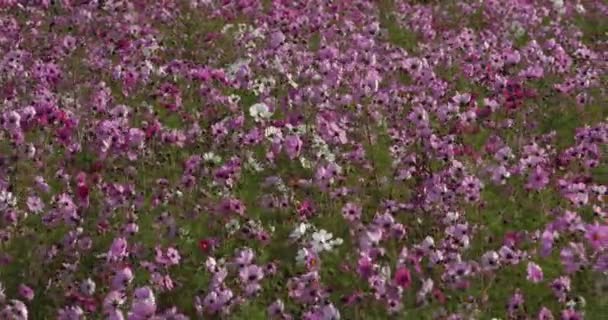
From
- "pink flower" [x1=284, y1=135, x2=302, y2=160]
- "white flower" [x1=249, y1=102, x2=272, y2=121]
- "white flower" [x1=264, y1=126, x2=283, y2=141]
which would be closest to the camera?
"pink flower" [x1=284, y1=135, x2=302, y2=160]

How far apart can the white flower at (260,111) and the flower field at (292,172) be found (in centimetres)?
2

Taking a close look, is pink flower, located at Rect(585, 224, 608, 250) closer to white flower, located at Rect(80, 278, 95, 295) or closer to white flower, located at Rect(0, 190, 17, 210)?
white flower, located at Rect(80, 278, 95, 295)

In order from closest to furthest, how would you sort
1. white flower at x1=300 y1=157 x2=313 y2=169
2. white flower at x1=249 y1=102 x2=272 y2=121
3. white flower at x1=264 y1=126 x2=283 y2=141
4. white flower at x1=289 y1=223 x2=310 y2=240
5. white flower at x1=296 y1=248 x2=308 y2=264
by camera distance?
white flower at x1=296 y1=248 x2=308 y2=264
white flower at x1=289 y1=223 x2=310 y2=240
white flower at x1=300 y1=157 x2=313 y2=169
white flower at x1=264 y1=126 x2=283 y2=141
white flower at x1=249 y1=102 x2=272 y2=121

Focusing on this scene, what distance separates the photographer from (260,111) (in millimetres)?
8695

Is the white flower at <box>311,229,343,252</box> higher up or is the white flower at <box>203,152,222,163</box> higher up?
the white flower at <box>203,152,222,163</box>

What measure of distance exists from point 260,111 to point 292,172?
104cm

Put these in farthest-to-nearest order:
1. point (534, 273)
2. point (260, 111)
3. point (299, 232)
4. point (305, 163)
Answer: point (260, 111) < point (305, 163) < point (299, 232) < point (534, 273)

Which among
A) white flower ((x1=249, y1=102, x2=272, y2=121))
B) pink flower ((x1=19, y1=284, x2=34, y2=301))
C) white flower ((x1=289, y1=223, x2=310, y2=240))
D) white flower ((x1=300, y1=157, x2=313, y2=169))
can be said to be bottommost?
pink flower ((x1=19, y1=284, x2=34, y2=301))

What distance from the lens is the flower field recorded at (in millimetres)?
6012

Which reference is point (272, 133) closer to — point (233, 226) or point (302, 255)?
point (233, 226)

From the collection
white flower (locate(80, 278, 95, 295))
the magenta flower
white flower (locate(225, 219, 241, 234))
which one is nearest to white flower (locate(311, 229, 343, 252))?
white flower (locate(225, 219, 241, 234))

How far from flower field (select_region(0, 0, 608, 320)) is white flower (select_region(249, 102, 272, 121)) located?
2 cm

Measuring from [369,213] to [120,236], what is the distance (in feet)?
6.62

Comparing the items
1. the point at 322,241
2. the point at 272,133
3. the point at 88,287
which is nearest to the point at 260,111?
the point at 272,133
